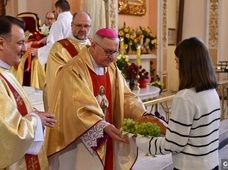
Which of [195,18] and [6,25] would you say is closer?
[6,25]

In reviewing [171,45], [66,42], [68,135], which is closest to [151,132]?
[68,135]

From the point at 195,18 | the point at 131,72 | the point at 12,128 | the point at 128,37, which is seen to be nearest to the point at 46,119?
the point at 12,128

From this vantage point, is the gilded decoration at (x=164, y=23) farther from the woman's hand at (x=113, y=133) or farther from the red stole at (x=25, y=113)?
the red stole at (x=25, y=113)

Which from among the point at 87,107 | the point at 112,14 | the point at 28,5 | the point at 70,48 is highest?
the point at 28,5

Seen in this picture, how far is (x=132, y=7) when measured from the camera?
29.5ft

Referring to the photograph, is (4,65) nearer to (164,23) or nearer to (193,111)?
(193,111)

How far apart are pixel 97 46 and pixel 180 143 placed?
890mm

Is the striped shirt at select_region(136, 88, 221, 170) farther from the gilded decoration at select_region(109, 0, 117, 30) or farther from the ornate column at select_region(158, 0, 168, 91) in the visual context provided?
the ornate column at select_region(158, 0, 168, 91)

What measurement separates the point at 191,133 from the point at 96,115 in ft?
2.24

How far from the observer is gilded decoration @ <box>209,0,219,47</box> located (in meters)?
9.48

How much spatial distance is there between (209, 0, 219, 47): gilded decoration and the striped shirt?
7.91m

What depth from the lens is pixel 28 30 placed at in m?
6.60

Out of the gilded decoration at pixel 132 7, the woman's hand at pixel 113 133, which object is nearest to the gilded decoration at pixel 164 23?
the gilded decoration at pixel 132 7

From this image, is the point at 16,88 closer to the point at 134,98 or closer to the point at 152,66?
the point at 134,98
